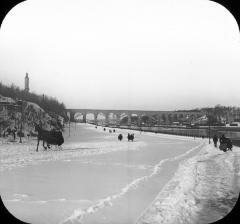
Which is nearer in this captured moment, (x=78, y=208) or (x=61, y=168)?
(x=78, y=208)

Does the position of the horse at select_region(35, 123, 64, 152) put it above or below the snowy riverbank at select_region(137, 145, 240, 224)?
above

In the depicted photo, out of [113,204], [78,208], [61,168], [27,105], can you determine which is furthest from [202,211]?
[27,105]

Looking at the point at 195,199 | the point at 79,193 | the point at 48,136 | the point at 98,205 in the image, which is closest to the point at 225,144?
the point at 48,136

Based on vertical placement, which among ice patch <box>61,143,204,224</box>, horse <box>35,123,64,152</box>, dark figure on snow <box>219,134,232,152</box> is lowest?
ice patch <box>61,143,204,224</box>

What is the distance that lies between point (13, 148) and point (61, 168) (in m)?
4.77

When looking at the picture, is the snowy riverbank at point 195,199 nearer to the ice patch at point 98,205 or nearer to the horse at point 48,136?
the ice patch at point 98,205

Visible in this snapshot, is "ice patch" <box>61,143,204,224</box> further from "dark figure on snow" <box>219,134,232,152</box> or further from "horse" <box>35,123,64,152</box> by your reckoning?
"dark figure on snow" <box>219,134,232,152</box>

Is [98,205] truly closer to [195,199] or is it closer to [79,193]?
[79,193]

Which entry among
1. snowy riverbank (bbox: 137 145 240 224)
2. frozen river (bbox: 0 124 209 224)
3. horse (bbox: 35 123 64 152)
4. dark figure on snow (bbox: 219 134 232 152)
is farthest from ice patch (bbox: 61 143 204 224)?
dark figure on snow (bbox: 219 134 232 152)

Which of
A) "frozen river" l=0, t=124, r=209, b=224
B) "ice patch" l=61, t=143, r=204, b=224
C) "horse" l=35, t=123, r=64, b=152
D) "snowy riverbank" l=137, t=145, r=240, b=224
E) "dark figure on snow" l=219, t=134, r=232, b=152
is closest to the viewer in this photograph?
"ice patch" l=61, t=143, r=204, b=224

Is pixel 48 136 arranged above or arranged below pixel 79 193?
above

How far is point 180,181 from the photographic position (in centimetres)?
813

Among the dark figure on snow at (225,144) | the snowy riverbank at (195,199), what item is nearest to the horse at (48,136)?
the snowy riverbank at (195,199)

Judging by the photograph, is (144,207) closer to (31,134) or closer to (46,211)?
(46,211)
